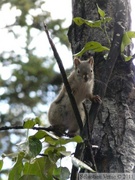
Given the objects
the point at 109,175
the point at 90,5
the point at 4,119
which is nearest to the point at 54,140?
the point at 109,175

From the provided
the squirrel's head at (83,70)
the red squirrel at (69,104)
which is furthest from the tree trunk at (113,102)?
the red squirrel at (69,104)

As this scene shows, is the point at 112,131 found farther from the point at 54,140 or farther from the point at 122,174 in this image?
→ the point at 54,140

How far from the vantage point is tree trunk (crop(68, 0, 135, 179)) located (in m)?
2.14

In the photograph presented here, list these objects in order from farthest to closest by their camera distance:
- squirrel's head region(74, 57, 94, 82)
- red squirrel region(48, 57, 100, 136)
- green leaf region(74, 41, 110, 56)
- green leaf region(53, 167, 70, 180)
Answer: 1. red squirrel region(48, 57, 100, 136)
2. squirrel's head region(74, 57, 94, 82)
3. green leaf region(74, 41, 110, 56)
4. green leaf region(53, 167, 70, 180)

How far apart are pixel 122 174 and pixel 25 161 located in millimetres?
565

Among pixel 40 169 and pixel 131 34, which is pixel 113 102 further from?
pixel 40 169

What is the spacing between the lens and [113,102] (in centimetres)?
244

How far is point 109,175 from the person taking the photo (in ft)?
6.80

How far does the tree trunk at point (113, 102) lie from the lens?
214cm

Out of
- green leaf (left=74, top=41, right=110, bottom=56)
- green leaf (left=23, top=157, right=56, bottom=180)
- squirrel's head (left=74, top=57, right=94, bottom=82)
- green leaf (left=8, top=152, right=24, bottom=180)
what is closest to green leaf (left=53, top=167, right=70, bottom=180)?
green leaf (left=23, top=157, right=56, bottom=180)

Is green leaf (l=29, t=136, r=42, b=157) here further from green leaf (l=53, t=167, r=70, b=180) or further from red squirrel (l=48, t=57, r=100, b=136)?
red squirrel (l=48, t=57, r=100, b=136)

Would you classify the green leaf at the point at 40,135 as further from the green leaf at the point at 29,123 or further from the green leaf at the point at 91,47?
the green leaf at the point at 91,47

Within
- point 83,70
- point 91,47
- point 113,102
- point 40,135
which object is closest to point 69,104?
point 83,70

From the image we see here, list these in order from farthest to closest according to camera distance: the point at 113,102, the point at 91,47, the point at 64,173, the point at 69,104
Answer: the point at 69,104
the point at 113,102
the point at 91,47
the point at 64,173
